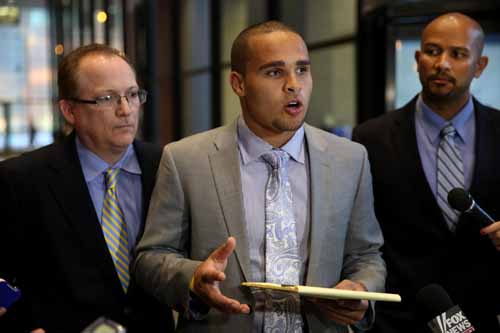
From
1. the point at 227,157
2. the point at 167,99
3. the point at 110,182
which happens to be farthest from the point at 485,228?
the point at 167,99

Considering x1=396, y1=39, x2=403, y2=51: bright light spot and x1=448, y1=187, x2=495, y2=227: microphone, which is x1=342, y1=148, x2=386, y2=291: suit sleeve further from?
x1=396, y1=39, x2=403, y2=51: bright light spot

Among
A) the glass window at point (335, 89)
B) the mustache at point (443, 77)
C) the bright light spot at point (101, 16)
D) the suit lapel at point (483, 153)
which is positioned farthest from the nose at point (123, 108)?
the bright light spot at point (101, 16)

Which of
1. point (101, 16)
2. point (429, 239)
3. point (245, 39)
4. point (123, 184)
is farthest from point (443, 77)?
point (101, 16)

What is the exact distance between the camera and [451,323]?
6.16ft

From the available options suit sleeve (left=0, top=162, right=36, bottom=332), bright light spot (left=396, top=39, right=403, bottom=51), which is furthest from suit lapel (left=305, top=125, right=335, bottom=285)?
bright light spot (left=396, top=39, right=403, bottom=51)

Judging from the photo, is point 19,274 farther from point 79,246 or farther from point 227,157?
point 227,157

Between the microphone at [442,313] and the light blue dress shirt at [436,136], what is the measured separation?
744mm

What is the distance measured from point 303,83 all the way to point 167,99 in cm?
1110

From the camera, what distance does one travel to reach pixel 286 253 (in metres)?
2.00

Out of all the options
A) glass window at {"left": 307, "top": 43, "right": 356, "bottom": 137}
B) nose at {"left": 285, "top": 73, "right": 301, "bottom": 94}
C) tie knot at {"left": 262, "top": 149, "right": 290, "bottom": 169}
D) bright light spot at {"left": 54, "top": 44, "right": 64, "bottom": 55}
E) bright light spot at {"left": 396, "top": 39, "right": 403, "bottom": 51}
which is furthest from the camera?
bright light spot at {"left": 54, "top": 44, "right": 64, "bottom": 55}

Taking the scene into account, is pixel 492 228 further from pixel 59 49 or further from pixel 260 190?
pixel 59 49

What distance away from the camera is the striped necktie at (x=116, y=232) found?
2.29m

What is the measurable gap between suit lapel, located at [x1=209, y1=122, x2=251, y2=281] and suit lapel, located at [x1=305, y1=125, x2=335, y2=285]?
20 cm

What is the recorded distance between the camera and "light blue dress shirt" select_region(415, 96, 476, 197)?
267 cm
